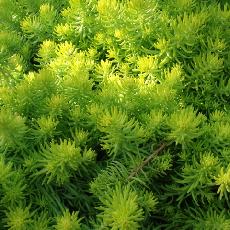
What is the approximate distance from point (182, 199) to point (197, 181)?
10 centimetres

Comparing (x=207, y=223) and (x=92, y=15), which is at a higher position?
(x=92, y=15)

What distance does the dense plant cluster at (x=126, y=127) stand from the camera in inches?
51.4

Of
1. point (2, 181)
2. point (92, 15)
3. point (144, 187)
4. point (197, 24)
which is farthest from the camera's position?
point (92, 15)

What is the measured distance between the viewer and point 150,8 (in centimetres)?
159

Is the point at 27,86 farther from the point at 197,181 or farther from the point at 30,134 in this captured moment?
the point at 197,181

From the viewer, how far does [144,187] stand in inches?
54.9

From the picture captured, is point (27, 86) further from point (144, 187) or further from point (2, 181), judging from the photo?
point (144, 187)

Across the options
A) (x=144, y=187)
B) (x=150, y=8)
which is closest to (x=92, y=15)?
(x=150, y=8)

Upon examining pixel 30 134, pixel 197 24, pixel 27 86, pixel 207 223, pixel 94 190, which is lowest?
pixel 207 223

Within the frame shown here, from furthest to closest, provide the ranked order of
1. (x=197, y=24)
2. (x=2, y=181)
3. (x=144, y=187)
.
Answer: (x=197, y=24), (x=144, y=187), (x=2, y=181)

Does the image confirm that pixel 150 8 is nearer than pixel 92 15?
Yes

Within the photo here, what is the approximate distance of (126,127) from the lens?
134cm

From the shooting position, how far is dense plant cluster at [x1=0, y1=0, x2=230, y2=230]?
4.28 ft

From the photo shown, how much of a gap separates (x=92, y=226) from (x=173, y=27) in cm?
72
